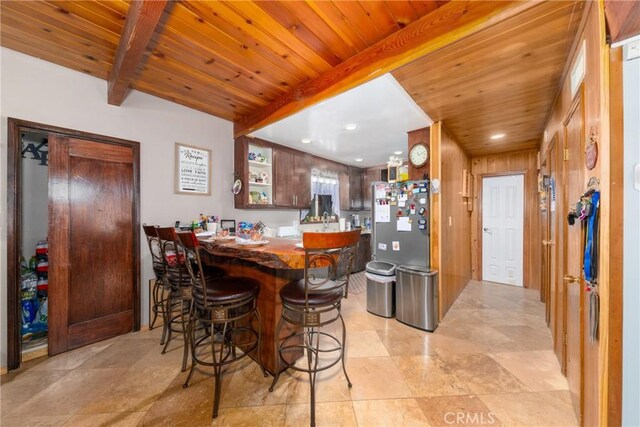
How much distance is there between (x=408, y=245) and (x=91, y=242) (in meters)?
3.33

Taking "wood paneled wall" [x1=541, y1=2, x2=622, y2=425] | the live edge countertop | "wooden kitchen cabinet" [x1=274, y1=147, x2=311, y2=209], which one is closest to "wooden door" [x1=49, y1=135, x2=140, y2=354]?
the live edge countertop

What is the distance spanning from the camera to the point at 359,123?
8.99 ft

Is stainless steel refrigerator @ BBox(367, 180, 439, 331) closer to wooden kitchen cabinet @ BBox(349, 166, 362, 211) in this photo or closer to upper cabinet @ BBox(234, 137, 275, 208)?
upper cabinet @ BBox(234, 137, 275, 208)

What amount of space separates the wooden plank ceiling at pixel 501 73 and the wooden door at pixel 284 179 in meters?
2.14

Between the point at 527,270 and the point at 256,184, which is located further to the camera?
the point at 527,270

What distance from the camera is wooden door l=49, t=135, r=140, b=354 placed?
79.0 inches

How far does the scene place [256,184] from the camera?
3416mm

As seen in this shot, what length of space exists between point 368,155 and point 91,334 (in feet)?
14.3

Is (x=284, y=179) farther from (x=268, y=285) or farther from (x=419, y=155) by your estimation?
(x=268, y=285)

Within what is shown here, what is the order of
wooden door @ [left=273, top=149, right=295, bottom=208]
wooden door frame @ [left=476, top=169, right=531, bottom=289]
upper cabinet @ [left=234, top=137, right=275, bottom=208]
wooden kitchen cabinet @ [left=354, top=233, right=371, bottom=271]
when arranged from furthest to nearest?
1. wooden kitchen cabinet @ [left=354, top=233, right=371, bottom=271]
2. wooden door frame @ [left=476, top=169, right=531, bottom=289]
3. wooden door @ [left=273, top=149, right=295, bottom=208]
4. upper cabinet @ [left=234, top=137, right=275, bottom=208]

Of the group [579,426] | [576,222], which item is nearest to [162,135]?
[576,222]

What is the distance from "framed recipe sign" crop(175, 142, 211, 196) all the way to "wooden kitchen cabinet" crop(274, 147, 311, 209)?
1.00 meters

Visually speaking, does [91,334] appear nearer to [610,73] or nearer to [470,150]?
[610,73]

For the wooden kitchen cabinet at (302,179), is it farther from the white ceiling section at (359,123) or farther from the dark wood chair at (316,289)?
the dark wood chair at (316,289)
